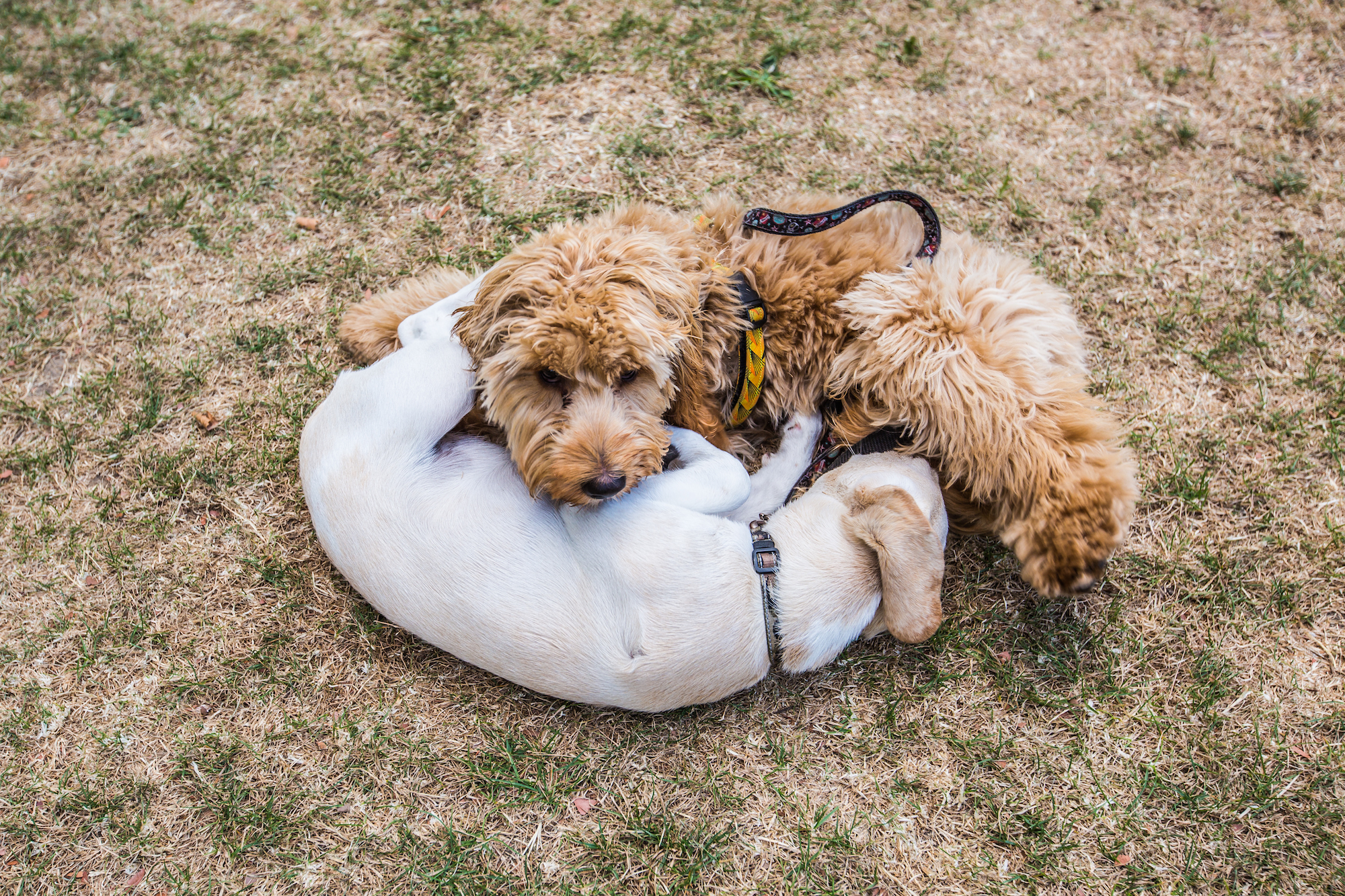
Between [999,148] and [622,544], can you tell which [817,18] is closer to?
[999,148]

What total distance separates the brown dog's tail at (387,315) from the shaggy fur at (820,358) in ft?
3.12

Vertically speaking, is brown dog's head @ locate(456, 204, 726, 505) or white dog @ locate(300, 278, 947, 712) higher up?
brown dog's head @ locate(456, 204, 726, 505)

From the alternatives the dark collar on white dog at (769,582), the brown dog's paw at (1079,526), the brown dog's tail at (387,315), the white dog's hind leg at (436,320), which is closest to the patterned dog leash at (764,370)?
the dark collar on white dog at (769,582)

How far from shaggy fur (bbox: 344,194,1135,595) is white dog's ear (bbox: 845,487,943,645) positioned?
1.03 feet

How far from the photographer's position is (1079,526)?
3.09m

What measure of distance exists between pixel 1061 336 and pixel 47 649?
471 centimetres

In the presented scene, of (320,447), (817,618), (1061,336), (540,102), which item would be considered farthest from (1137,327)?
(320,447)

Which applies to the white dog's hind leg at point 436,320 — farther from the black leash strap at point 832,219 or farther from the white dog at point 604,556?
the black leash strap at point 832,219

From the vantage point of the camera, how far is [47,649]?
12.5 ft

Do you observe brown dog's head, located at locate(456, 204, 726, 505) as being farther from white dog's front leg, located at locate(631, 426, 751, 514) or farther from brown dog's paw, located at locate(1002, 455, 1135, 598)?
brown dog's paw, located at locate(1002, 455, 1135, 598)

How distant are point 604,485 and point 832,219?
5.09 ft

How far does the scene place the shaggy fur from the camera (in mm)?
2963

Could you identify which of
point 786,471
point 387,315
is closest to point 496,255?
point 387,315

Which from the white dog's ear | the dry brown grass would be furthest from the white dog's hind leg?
the white dog's ear
